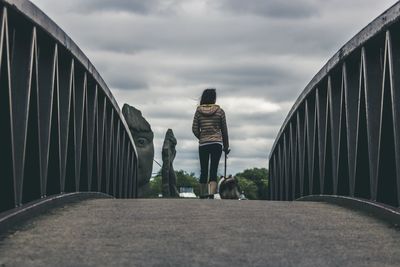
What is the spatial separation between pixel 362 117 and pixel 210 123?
13.5 ft

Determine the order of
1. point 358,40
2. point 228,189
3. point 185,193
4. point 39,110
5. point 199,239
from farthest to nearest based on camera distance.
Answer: point 185,193 < point 228,189 < point 358,40 < point 39,110 < point 199,239

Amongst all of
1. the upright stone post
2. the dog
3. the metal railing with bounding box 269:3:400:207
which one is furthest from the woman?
the upright stone post

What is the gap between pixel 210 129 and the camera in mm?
14016

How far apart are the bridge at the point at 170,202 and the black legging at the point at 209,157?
1.72m

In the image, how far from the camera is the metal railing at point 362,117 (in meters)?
8.55

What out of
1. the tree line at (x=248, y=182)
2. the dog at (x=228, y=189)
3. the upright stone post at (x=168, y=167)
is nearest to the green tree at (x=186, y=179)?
the tree line at (x=248, y=182)

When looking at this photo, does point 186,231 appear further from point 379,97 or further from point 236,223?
point 379,97

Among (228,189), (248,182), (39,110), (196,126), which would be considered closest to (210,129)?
(196,126)

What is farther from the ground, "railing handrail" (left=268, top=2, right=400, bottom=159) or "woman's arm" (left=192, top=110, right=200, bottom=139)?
"railing handrail" (left=268, top=2, right=400, bottom=159)

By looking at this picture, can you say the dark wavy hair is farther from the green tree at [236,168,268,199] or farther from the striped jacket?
the green tree at [236,168,268,199]

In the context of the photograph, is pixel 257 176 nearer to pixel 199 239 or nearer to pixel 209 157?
pixel 209 157

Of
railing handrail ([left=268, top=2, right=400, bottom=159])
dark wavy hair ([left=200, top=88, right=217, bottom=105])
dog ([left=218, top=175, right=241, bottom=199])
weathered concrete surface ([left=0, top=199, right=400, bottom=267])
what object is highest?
railing handrail ([left=268, top=2, right=400, bottom=159])

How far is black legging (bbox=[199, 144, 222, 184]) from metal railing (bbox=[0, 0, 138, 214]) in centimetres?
168

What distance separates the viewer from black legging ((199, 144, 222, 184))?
1410cm
